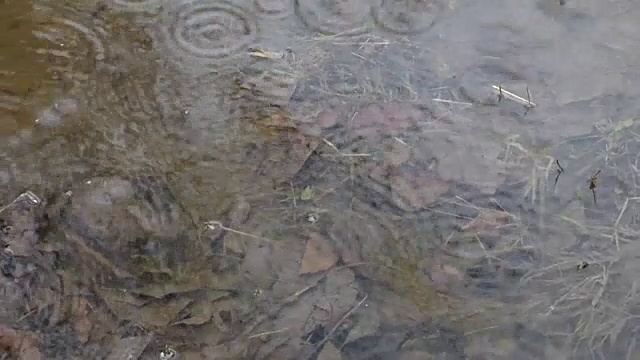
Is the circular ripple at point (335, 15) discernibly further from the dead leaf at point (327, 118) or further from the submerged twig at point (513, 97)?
the submerged twig at point (513, 97)

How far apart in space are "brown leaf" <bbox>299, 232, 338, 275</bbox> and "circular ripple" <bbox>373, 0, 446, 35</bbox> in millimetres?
503

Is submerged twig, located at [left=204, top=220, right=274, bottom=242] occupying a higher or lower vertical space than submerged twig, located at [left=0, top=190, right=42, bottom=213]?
lower

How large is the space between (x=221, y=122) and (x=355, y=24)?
0.36m

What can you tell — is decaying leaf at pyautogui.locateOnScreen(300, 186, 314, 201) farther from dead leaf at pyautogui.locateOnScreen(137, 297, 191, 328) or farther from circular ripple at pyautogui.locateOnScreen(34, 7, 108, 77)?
circular ripple at pyautogui.locateOnScreen(34, 7, 108, 77)

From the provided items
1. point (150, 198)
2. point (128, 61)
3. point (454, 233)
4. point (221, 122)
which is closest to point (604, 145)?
point (454, 233)

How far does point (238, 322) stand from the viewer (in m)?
1.26

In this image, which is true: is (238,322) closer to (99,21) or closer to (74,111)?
(74,111)

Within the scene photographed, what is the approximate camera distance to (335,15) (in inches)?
62.0

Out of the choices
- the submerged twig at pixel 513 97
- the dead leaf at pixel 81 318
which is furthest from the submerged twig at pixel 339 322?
the submerged twig at pixel 513 97

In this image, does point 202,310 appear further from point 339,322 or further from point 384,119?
point 384,119

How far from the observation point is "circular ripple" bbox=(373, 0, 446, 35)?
1557 millimetres

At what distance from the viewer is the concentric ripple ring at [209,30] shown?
60.6 inches

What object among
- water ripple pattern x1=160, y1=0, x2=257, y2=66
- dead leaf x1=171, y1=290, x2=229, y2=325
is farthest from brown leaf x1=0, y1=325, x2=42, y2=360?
water ripple pattern x1=160, y1=0, x2=257, y2=66

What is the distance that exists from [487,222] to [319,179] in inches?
12.6
